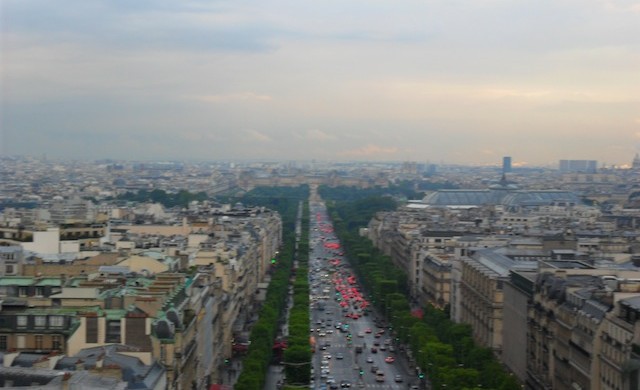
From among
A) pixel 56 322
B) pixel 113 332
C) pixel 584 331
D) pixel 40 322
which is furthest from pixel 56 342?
pixel 584 331

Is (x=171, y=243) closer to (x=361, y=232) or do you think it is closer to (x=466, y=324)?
(x=466, y=324)

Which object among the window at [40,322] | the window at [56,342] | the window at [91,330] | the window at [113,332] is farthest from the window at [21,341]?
the window at [113,332]

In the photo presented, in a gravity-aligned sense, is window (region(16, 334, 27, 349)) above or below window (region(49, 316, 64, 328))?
below

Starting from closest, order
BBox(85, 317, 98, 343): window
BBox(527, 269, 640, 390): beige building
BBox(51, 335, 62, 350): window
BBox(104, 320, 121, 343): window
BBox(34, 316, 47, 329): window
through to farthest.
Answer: BBox(85, 317, 98, 343): window, BBox(104, 320, 121, 343): window, BBox(51, 335, 62, 350): window, BBox(34, 316, 47, 329): window, BBox(527, 269, 640, 390): beige building

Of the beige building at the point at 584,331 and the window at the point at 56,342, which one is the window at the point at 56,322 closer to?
the window at the point at 56,342

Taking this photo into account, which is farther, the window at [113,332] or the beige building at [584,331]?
the beige building at [584,331]

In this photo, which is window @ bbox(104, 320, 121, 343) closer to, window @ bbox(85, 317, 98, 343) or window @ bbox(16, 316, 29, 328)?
window @ bbox(85, 317, 98, 343)

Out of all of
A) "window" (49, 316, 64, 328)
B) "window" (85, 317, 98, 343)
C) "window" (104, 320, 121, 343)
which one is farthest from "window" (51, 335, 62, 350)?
"window" (104, 320, 121, 343)
